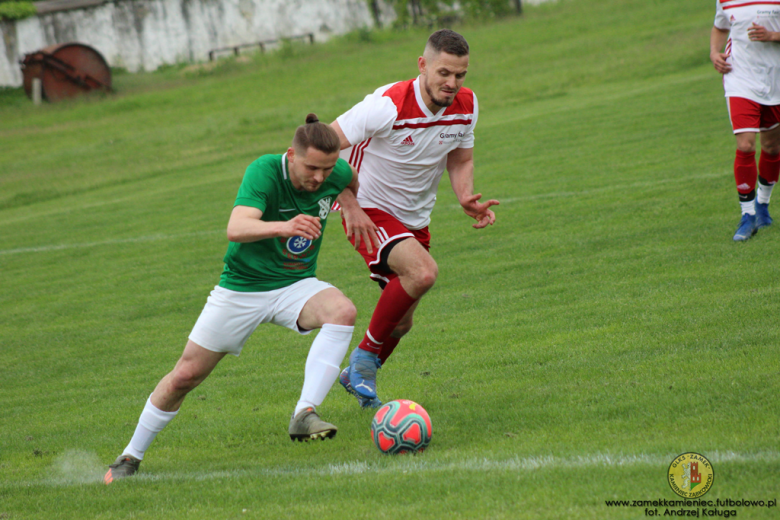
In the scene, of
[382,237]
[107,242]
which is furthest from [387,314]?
[107,242]

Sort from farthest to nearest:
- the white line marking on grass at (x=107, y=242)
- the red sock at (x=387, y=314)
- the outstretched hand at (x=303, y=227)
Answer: the white line marking on grass at (x=107, y=242), the red sock at (x=387, y=314), the outstretched hand at (x=303, y=227)

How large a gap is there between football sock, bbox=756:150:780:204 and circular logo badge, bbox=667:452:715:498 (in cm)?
554

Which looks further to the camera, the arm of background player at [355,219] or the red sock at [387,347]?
the red sock at [387,347]

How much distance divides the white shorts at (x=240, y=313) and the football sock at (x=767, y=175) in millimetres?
5674

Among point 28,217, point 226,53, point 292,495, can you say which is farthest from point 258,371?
point 226,53

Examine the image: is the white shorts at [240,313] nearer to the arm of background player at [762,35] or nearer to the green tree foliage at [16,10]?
the arm of background player at [762,35]

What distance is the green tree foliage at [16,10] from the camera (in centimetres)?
3675

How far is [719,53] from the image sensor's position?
813cm

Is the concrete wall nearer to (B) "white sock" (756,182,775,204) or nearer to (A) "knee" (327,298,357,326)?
(B) "white sock" (756,182,775,204)

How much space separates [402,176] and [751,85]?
429 cm

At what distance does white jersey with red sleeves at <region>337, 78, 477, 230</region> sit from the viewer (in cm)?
529

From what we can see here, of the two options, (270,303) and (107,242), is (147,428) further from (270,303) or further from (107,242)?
(107,242)

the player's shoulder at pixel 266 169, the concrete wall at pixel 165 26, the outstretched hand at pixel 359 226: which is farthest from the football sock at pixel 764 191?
the concrete wall at pixel 165 26

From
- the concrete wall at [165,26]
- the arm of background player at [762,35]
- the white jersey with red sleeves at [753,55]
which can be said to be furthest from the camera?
the concrete wall at [165,26]
